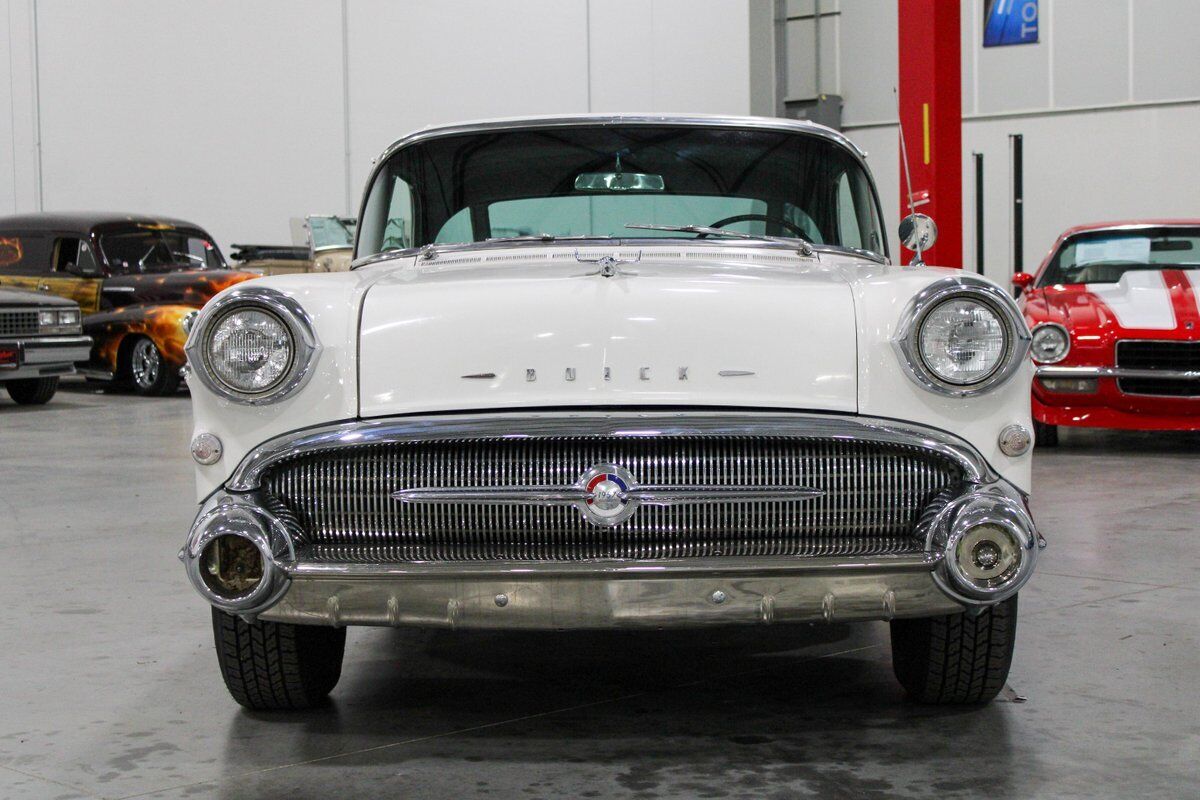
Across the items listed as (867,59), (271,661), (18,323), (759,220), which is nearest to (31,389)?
(18,323)

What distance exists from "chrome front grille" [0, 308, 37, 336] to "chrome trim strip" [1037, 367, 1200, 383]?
24.5 ft

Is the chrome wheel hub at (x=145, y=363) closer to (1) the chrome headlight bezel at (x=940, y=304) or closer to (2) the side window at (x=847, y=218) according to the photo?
(2) the side window at (x=847, y=218)

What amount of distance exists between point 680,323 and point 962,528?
64 cm

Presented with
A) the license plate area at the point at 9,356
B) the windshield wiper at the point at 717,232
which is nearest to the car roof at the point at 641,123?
the windshield wiper at the point at 717,232

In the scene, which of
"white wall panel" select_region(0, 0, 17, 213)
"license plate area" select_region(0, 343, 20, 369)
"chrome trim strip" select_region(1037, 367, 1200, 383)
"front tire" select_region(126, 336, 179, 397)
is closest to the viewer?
"chrome trim strip" select_region(1037, 367, 1200, 383)

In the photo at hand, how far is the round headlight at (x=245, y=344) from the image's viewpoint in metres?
2.81

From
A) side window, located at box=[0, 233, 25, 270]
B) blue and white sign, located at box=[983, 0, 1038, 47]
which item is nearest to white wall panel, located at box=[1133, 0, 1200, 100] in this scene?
blue and white sign, located at box=[983, 0, 1038, 47]

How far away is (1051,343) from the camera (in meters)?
7.45

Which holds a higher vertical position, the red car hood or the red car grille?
the red car hood

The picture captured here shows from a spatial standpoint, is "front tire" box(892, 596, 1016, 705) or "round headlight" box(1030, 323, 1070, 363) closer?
"front tire" box(892, 596, 1016, 705)

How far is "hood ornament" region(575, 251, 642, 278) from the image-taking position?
2.97m

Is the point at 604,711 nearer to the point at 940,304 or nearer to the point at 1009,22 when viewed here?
the point at 940,304

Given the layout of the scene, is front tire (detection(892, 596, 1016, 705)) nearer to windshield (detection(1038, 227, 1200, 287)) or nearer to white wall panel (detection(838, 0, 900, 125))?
windshield (detection(1038, 227, 1200, 287))

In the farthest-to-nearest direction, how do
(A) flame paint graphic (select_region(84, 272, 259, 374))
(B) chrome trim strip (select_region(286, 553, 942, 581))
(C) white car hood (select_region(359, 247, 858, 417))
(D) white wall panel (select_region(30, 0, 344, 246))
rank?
1. (D) white wall panel (select_region(30, 0, 344, 246))
2. (A) flame paint graphic (select_region(84, 272, 259, 374))
3. (C) white car hood (select_region(359, 247, 858, 417))
4. (B) chrome trim strip (select_region(286, 553, 942, 581))
